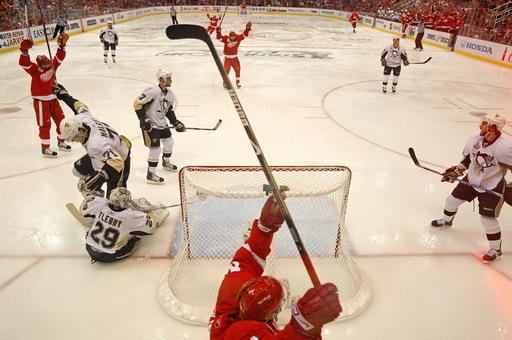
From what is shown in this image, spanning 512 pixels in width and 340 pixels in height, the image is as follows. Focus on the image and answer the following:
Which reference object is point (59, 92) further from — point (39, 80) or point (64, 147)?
point (64, 147)

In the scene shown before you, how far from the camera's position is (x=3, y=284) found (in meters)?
2.59

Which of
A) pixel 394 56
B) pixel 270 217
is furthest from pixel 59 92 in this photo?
pixel 394 56

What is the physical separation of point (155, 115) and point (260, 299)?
2.98m

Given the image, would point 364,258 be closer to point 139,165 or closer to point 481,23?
point 139,165

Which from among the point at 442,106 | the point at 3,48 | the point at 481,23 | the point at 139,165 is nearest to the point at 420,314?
the point at 139,165

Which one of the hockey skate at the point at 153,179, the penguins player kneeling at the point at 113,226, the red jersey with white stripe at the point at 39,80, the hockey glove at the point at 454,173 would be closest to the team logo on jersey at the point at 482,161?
the hockey glove at the point at 454,173

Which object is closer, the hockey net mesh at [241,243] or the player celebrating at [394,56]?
the hockey net mesh at [241,243]

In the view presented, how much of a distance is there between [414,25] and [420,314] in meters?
17.4

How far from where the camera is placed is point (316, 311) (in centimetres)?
105

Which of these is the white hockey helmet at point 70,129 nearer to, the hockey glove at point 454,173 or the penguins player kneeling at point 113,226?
the penguins player kneeling at point 113,226

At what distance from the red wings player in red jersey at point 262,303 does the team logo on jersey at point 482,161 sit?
1.95 metres

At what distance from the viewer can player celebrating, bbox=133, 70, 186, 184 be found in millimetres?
3629

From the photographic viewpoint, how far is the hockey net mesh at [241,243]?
7.88 feet

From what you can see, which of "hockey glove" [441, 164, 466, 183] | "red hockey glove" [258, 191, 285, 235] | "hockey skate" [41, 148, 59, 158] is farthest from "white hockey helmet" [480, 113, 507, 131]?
"hockey skate" [41, 148, 59, 158]
